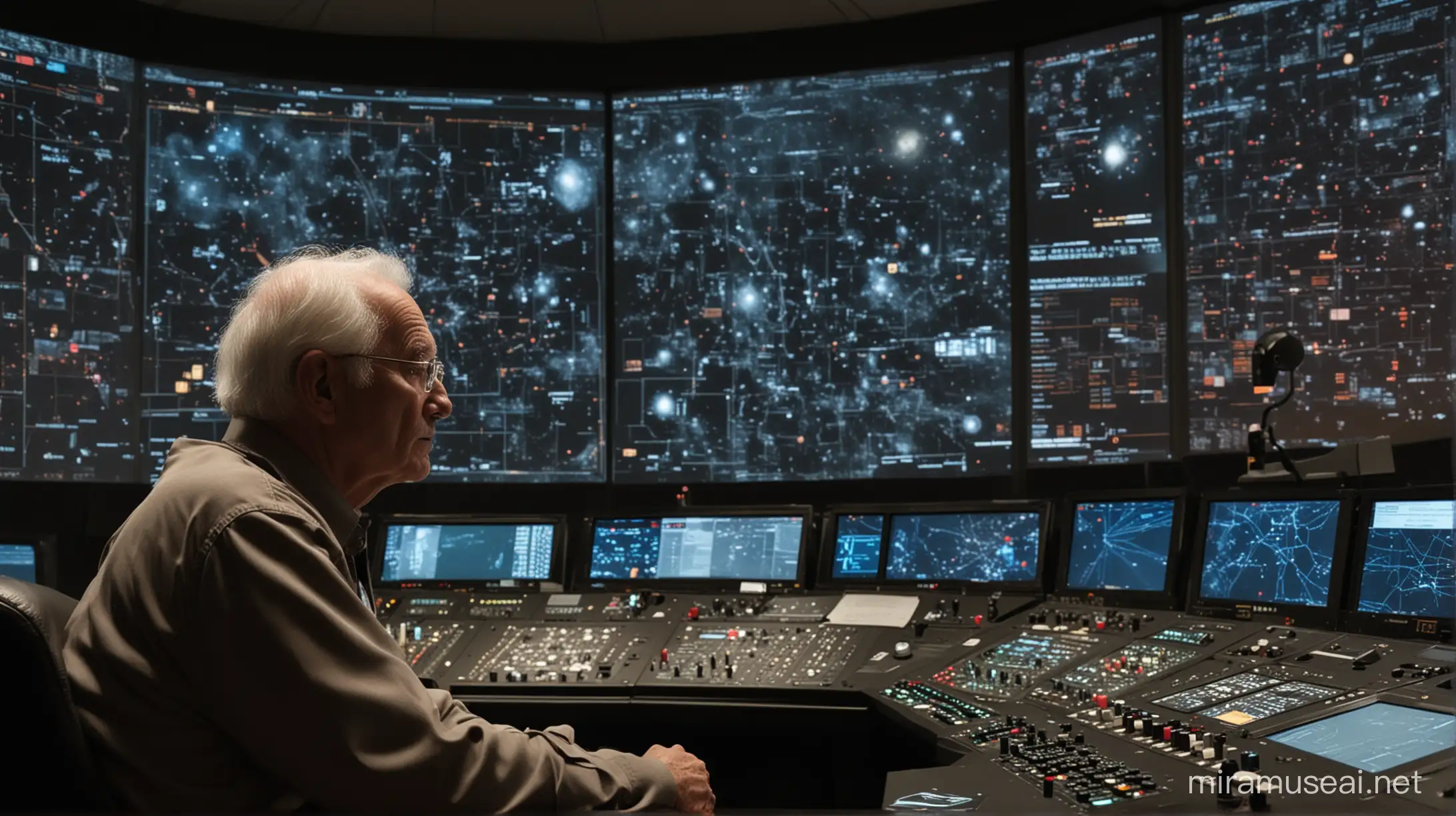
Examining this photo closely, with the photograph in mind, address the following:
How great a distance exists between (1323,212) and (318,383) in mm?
3068

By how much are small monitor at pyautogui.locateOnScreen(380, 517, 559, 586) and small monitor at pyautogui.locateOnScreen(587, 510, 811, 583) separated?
0.19 metres

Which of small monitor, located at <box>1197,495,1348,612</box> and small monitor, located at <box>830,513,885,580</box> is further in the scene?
small monitor, located at <box>830,513,885,580</box>

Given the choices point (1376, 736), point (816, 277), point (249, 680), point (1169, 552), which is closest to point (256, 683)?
point (249, 680)

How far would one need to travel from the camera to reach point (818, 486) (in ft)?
13.8

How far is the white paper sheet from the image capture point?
342 cm

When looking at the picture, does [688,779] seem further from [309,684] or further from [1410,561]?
[1410,561]

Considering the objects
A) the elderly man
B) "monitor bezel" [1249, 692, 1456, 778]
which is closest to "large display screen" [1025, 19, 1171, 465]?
"monitor bezel" [1249, 692, 1456, 778]

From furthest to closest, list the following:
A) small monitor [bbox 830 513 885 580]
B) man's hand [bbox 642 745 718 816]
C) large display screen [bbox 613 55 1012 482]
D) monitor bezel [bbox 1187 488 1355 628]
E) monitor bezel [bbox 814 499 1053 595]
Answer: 1. large display screen [bbox 613 55 1012 482]
2. small monitor [bbox 830 513 885 580]
3. monitor bezel [bbox 814 499 1053 595]
4. monitor bezel [bbox 1187 488 1355 628]
5. man's hand [bbox 642 745 718 816]

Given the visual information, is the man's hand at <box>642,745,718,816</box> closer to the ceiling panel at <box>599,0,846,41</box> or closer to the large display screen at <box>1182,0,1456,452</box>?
the large display screen at <box>1182,0,1456,452</box>

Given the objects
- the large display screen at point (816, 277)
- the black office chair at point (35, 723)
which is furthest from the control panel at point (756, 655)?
the black office chair at point (35, 723)

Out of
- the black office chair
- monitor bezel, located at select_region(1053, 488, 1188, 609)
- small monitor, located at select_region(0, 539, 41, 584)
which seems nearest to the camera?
the black office chair

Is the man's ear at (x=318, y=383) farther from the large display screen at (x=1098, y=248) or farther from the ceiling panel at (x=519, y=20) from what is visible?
the ceiling panel at (x=519, y=20)

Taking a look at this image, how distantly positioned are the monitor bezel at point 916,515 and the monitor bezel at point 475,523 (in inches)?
36.1

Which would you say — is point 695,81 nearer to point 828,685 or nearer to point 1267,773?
point 828,685
